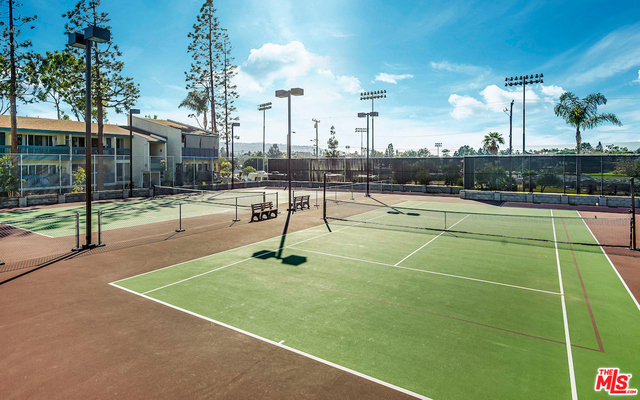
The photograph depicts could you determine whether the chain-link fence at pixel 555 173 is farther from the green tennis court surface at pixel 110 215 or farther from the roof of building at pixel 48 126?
the roof of building at pixel 48 126

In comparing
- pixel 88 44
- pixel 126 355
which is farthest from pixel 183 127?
pixel 126 355

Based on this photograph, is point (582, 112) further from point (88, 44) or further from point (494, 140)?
point (88, 44)

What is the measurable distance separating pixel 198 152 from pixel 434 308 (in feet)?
163

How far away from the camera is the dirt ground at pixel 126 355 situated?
225 inches

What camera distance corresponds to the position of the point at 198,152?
52.8 meters

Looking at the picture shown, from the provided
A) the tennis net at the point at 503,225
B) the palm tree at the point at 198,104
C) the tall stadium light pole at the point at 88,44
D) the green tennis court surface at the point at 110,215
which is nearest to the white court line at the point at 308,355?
the tall stadium light pole at the point at 88,44

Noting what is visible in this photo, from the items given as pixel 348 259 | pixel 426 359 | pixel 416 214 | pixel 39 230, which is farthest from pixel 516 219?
pixel 39 230

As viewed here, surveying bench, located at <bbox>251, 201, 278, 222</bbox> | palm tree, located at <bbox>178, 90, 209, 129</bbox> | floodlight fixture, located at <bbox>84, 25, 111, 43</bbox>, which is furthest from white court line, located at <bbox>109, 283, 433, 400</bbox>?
palm tree, located at <bbox>178, 90, 209, 129</bbox>

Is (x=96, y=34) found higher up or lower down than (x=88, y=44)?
higher up

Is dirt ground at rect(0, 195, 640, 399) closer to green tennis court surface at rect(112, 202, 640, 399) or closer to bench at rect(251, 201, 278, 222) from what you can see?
green tennis court surface at rect(112, 202, 640, 399)

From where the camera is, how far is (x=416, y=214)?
26562 mm

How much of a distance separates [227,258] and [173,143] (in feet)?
139

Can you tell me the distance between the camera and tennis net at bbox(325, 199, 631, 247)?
1795 cm

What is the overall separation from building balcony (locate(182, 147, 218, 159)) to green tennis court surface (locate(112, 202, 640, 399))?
39.8 meters
